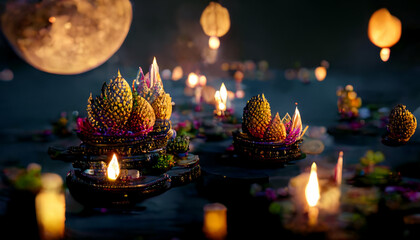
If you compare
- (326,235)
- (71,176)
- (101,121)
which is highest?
(101,121)

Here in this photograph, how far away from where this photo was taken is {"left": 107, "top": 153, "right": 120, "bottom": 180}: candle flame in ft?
17.3

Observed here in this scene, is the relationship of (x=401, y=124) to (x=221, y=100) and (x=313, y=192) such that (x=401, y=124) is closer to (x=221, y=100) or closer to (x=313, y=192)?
(x=313, y=192)

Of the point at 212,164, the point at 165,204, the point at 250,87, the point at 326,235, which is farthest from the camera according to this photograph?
the point at 250,87

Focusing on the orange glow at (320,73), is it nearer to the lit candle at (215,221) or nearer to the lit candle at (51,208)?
the lit candle at (215,221)

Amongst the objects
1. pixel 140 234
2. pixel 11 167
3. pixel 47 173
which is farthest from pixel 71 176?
pixel 140 234

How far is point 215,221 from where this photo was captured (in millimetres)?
4660

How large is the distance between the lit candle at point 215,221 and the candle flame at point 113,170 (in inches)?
50.4

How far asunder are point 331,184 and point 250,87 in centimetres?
1145

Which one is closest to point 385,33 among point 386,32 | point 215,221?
point 386,32

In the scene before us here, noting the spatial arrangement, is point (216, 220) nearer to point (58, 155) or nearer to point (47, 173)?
point (47, 173)

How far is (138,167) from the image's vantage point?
19.6ft

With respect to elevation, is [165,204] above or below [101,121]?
below

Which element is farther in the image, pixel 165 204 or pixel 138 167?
pixel 138 167

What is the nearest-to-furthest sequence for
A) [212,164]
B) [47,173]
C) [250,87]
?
[47,173]
[212,164]
[250,87]
